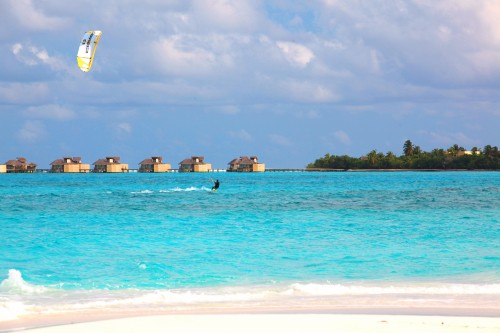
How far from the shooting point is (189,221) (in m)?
32.9

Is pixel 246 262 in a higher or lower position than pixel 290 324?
lower

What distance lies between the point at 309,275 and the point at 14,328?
819 centimetres

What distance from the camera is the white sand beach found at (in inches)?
401

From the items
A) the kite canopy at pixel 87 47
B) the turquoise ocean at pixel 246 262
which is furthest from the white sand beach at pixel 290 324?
the kite canopy at pixel 87 47

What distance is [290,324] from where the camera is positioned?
1059cm

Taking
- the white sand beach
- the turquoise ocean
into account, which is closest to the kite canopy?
the turquoise ocean

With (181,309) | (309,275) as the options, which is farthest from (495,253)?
(181,309)

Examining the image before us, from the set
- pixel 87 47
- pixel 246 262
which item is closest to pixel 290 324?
pixel 246 262

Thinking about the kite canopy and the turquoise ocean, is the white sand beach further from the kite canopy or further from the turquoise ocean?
the kite canopy

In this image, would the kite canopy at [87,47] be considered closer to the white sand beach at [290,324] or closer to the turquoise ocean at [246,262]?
the turquoise ocean at [246,262]

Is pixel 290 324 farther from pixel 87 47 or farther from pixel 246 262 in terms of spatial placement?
pixel 87 47

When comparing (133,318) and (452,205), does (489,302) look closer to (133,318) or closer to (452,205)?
(133,318)

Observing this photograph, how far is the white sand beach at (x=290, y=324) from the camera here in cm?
1018

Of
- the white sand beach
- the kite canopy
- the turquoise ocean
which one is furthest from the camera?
the kite canopy
